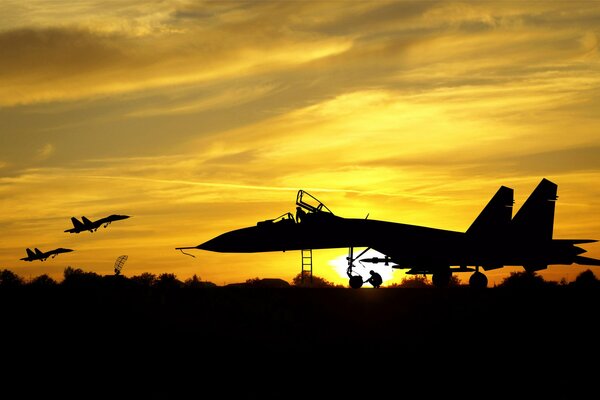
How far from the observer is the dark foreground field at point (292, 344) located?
85.5ft

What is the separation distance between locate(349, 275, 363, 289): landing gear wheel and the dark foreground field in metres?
6.06

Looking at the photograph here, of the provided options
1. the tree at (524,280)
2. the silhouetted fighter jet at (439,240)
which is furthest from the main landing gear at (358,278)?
the tree at (524,280)

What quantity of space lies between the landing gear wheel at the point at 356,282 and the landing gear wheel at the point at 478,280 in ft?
20.5

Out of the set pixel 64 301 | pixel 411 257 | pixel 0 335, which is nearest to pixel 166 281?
pixel 411 257

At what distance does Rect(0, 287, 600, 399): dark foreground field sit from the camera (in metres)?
26.0

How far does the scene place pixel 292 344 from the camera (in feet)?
97.3

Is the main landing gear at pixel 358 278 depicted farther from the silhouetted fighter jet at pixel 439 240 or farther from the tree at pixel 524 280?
the tree at pixel 524 280

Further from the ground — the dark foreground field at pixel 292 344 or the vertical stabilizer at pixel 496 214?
the vertical stabilizer at pixel 496 214

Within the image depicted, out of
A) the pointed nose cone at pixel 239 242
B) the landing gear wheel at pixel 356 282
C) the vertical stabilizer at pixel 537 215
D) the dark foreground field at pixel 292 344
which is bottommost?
the dark foreground field at pixel 292 344

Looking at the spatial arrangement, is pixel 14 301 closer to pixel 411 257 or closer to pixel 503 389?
pixel 503 389

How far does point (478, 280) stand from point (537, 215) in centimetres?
629

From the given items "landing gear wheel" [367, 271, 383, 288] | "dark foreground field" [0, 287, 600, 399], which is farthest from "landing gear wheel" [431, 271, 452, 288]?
"dark foreground field" [0, 287, 600, 399]

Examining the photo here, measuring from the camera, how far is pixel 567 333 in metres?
32.4

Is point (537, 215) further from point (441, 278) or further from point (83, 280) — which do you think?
point (83, 280)
